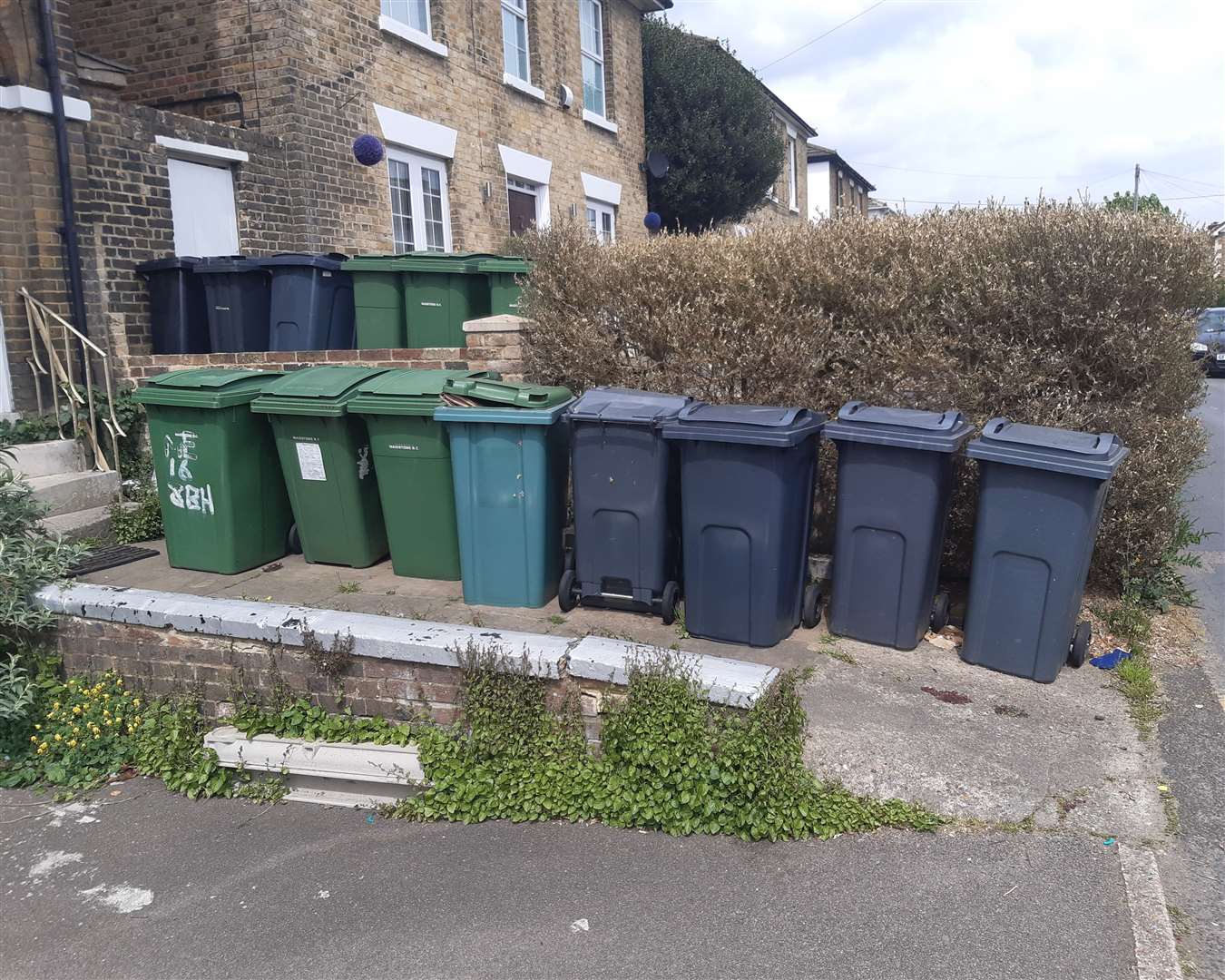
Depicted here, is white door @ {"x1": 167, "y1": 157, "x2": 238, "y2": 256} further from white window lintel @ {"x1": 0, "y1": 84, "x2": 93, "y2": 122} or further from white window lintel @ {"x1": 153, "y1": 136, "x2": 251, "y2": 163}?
white window lintel @ {"x1": 0, "y1": 84, "x2": 93, "y2": 122}

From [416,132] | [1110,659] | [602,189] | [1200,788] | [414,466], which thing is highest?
[416,132]

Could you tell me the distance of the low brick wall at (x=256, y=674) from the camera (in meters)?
4.05

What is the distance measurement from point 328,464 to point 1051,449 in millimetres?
3856

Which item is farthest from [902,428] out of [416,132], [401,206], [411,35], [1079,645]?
[411,35]

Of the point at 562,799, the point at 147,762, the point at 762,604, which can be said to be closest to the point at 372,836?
the point at 562,799

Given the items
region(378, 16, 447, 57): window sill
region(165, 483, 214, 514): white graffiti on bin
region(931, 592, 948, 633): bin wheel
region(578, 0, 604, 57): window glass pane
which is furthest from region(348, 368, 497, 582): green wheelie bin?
region(578, 0, 604, 57): window glass pane

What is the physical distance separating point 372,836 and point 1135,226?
15.5 ft

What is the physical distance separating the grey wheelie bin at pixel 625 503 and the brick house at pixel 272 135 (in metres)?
2.17

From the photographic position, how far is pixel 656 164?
56.2 ft

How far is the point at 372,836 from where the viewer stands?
372 centimetres

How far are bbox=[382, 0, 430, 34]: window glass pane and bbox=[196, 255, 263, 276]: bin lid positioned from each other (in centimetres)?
461

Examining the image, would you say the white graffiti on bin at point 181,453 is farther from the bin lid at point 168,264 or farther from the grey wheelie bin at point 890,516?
the grey wheelie bin at point 890,516

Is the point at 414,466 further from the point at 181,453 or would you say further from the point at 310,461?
the point at 181,453

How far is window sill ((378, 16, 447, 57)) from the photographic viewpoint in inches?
415
